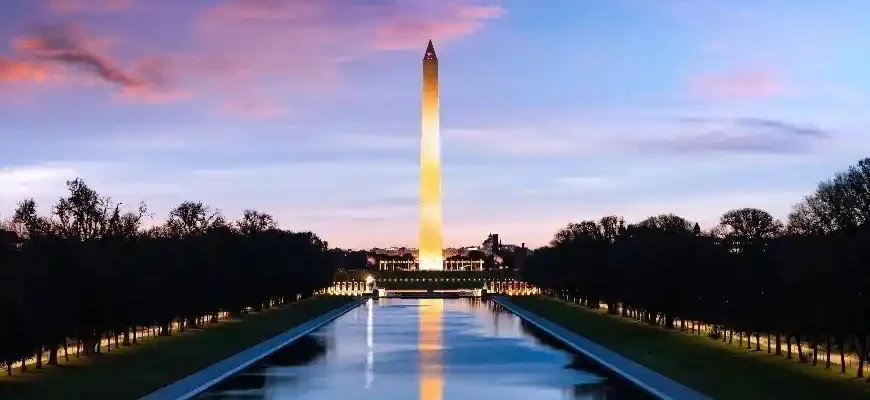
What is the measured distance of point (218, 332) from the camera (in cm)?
6319

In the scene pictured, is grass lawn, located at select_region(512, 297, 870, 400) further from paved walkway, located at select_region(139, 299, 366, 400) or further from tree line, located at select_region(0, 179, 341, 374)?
tree line, located at select_region(0, 179, 341, 374)

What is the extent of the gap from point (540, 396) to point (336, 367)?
36.9 feet

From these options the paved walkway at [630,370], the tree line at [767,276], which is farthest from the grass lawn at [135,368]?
the tree line at [767,276]

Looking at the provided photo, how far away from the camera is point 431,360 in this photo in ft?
155

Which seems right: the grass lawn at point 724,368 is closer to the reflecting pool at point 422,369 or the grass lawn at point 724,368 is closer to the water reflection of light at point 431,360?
the reflecting pool at point 422,369

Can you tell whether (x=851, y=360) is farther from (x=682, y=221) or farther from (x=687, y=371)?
(x=682, y=221)

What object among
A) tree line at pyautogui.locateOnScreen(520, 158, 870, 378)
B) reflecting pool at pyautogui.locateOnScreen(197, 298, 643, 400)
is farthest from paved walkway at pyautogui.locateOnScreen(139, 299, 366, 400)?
tree line at pyautogui.locateOnScreen(520, 158, 870, 378)

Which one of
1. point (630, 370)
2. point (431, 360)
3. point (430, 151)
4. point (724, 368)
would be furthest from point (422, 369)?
point (430, 151)

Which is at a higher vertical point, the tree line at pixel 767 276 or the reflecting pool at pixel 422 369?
the tree line at pixel 767 276

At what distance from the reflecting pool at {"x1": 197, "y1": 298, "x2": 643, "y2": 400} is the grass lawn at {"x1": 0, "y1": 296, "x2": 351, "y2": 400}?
207 cm

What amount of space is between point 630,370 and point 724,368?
3.05 metres

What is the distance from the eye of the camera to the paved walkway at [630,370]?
34.2 m

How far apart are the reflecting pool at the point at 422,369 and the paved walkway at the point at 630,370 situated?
778mm

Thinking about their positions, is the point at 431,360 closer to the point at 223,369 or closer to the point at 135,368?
the point at 223,369
